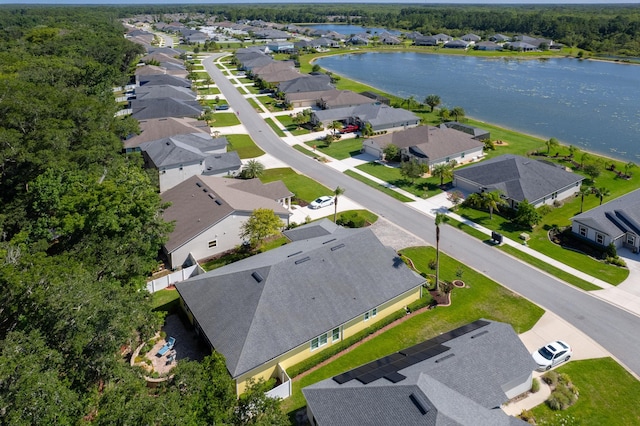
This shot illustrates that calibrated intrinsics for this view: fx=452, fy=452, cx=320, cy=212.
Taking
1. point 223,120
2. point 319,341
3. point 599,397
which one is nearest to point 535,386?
point 599,397

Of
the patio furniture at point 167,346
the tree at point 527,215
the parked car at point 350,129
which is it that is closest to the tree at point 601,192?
the tree at point 527,215

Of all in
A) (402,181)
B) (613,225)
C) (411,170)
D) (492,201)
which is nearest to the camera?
(613,225)

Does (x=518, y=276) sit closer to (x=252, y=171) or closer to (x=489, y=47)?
(x=252, y=171)

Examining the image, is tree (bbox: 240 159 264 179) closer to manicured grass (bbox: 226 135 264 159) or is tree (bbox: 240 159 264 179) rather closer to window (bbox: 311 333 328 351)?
manicured grass (bbox: 226 135 264 159)

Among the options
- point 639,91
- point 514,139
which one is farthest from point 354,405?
point 639,91

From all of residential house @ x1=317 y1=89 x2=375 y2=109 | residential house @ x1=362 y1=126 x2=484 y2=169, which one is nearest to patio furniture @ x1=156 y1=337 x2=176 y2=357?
residential house @ x1=362 y1=126 x2=484 y2=169

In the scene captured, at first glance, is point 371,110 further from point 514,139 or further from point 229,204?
point 229,204

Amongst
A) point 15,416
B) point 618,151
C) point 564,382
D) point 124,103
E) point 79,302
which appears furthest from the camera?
point 124,103
